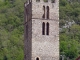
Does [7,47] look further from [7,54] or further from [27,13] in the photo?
[27,13]

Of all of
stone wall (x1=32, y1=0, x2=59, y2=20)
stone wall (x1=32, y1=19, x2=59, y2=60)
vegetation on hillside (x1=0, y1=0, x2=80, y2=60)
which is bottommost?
vegetation on hillside (x1=0, y1=0, x2=80, y2=60)

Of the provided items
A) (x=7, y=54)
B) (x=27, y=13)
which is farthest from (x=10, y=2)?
(x=27, y=13)

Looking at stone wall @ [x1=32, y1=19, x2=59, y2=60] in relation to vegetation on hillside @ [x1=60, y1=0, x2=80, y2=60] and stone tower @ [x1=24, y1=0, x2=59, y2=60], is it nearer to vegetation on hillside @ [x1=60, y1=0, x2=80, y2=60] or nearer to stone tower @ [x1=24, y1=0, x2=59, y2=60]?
stone tower @ [x1=24, y1=0, x2=59, y2=60]

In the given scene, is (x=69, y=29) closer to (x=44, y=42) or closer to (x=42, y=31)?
(x=42, y=31)

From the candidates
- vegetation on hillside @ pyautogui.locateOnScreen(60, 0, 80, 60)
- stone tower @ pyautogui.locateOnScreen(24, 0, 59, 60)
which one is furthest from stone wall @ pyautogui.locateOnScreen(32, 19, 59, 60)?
vegetation on hillside @ pyautogui.locateOnScreen(60, 0, 80, 60)

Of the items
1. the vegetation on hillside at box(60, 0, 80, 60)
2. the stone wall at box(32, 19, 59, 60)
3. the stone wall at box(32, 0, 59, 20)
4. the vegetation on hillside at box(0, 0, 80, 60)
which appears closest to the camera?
the stone wall at box(32, 19, 59, 60)
